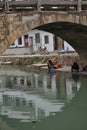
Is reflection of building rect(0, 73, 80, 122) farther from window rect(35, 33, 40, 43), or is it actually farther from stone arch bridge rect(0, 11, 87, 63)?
window rect(35, 33, 40, 43)

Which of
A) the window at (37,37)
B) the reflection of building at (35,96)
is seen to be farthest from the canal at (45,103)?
the window at (37,37)

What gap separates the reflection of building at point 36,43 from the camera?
5866 cm

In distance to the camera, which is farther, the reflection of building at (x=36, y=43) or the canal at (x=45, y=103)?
the reflection of building at (x=36, y=43)

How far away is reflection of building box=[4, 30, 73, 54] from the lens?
58.7 m

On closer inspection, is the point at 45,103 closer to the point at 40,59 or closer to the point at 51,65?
the point at 51,65

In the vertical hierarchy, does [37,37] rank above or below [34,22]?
below

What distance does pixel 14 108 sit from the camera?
22.4 metres

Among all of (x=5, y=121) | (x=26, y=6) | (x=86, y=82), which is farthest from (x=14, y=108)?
(x=86, y=82)

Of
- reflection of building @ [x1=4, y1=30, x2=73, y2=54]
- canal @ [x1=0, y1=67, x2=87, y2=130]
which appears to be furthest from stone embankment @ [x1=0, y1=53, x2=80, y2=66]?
canal @ [x1=0, y1=67, x2=87, y2=130]

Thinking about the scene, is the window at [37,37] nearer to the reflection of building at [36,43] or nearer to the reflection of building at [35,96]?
the reflection of building at [36,43]

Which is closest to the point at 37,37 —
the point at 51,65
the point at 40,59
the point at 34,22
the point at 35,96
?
the point at 40,59

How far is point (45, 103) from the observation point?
23609 millimetres

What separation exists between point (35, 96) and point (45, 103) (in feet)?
8.06

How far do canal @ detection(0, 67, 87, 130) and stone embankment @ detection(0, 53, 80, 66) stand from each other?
6.95m
